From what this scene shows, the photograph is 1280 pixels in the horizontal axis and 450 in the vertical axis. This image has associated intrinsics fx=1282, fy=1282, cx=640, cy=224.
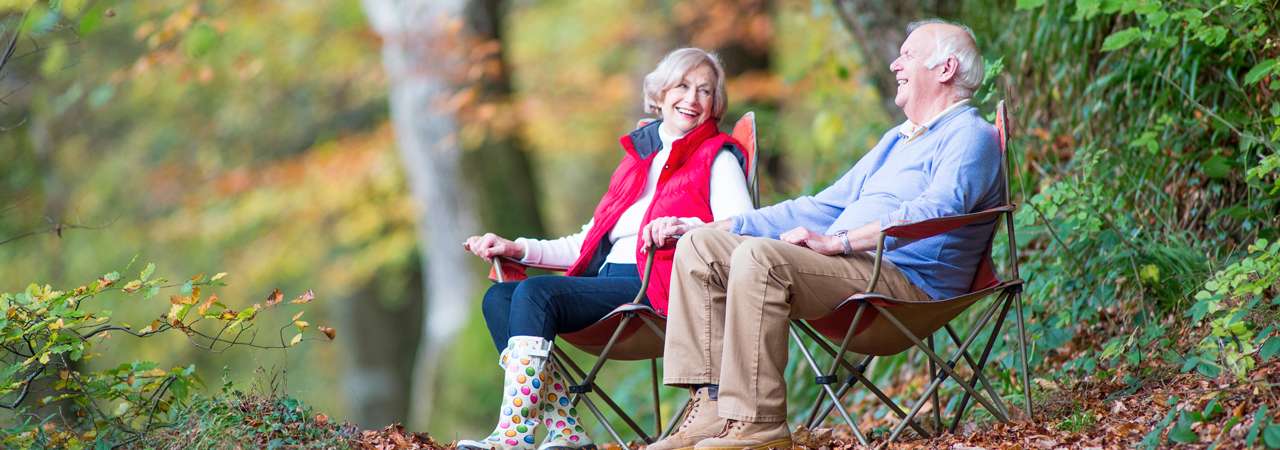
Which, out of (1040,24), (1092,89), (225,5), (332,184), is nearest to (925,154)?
(1092,89)

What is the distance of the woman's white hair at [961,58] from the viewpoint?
332cm

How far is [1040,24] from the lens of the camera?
15.6ft

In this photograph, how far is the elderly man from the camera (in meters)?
2.95

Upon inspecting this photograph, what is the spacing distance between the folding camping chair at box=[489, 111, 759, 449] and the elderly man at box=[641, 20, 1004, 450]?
0.18m

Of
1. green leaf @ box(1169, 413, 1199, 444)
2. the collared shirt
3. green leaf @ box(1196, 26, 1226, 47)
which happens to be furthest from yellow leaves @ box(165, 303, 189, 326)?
green leaf @ box(1196, 26, 1226, 47)

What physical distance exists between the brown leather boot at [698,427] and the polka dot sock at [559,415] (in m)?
0.30

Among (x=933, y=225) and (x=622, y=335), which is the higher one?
(x=933, y=225)

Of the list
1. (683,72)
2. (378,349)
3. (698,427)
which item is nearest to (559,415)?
(698,427)

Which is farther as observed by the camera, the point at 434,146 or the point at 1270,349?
the point at 434,146

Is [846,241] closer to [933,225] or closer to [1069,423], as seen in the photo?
[933,225]

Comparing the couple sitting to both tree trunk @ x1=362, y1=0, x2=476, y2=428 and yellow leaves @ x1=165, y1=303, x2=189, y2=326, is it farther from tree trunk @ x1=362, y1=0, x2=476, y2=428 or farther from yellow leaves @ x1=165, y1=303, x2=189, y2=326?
tree trunk @ x1=362, y1=0, x2=476, y2=428

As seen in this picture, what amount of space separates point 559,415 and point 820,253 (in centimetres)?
80

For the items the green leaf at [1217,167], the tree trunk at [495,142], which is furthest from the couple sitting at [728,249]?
the tree trunk at [495,142]

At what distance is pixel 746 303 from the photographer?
2.96 m
